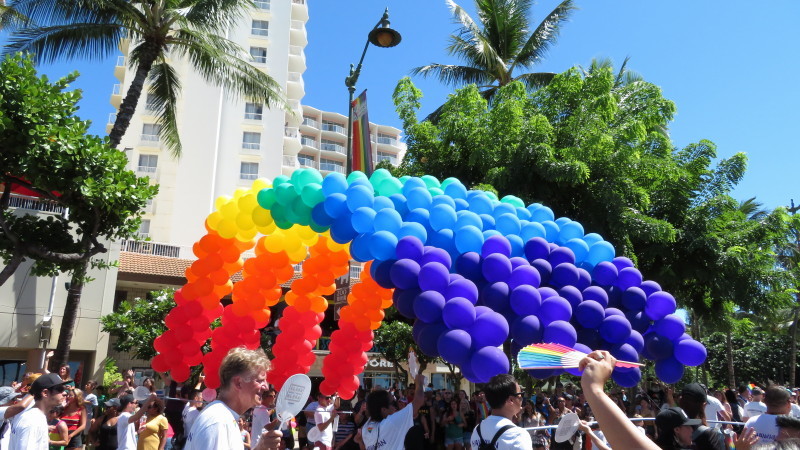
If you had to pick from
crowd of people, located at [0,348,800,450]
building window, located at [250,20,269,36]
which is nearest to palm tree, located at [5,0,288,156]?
crowd of people, located at [0,348,800,450]

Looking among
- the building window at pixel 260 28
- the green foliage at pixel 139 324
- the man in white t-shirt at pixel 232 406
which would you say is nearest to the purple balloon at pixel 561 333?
the man in white t-shirt at pixel 232 406

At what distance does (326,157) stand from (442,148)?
50.1 metres

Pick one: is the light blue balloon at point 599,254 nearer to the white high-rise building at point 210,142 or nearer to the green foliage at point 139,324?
the green foliage at point 139,324

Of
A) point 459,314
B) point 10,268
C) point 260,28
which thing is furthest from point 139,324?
point 260,28

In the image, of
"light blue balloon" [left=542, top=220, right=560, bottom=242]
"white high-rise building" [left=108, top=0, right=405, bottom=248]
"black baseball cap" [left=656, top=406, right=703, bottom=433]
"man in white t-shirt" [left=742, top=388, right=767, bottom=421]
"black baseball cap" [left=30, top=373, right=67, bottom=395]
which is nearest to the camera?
"black baseball cap" [left=656, top=406, right=703, bottom=433]

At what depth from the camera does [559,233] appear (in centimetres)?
778

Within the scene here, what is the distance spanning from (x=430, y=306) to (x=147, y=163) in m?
40.0

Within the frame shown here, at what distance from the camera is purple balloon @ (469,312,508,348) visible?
5977mm

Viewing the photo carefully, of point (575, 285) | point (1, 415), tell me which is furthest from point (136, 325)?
point (575, 285)

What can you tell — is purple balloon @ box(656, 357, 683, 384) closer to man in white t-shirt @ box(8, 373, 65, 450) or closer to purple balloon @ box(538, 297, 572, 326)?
purple balloon @ box(538, 297, 572, 326)

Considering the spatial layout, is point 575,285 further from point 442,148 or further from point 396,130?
point 396,130

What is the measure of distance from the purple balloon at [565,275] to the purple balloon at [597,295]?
0.18 meters

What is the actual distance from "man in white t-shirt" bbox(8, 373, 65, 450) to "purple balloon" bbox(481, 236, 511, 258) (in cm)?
427

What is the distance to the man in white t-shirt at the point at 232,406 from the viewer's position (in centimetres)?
299
